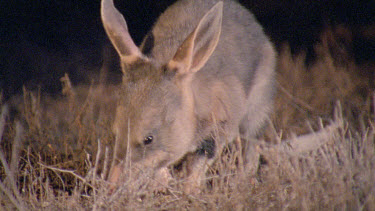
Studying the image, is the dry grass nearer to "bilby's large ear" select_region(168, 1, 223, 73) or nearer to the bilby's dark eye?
the bilby's dark eye

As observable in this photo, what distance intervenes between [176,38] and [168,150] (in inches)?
37.0

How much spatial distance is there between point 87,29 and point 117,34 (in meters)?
3.73

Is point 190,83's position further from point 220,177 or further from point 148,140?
point 220,177

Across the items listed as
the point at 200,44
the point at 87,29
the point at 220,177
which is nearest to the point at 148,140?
the point at 220,177

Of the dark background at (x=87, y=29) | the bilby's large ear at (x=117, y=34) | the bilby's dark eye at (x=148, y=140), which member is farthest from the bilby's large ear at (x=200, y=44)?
the dark background at (x=87, y=29)

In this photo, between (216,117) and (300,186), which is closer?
(300,186)

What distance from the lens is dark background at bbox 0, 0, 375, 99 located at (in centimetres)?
621

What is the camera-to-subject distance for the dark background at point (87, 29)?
20.4 feet

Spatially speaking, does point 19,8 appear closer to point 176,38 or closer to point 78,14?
point 78,14

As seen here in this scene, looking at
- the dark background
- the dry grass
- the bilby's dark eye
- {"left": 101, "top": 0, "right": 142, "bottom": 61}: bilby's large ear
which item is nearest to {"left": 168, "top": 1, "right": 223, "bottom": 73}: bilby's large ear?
{"left": 101, "top": 0, "right": 142, "bottom": 61}: bilby's large ear

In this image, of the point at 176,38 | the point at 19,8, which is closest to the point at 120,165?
the point at 176,38

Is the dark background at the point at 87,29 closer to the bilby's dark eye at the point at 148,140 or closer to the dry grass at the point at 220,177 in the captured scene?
the dry grass at the point at 220,177

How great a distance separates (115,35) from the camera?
134 inches

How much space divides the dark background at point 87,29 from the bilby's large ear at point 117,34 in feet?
8.77
